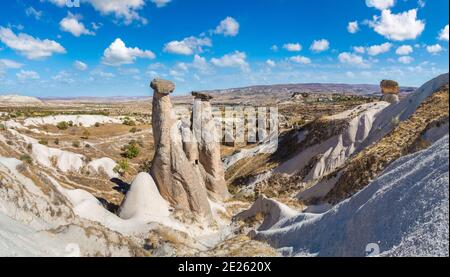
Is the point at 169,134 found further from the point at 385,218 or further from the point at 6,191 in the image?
the point at 385,218

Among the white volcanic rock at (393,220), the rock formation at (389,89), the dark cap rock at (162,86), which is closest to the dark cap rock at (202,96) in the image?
the dark cap rock at (162,86)

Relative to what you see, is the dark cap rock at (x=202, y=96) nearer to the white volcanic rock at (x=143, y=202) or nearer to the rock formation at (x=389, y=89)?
the white volcanic rock at (x=143, y=202)

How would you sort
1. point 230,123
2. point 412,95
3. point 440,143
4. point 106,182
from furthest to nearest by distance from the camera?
1. point 230,123
2. point 412,95
3. point 106,182
4. point 440,143

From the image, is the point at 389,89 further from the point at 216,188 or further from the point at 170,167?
the point at 170,167

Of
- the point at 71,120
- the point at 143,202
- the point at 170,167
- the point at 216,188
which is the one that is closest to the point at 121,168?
the point at 216,188

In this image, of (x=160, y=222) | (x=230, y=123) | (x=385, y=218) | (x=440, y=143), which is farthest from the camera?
(x=230, y=123)

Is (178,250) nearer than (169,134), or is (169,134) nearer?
(178,250)

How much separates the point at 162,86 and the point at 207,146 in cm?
550

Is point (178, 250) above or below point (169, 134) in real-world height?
below

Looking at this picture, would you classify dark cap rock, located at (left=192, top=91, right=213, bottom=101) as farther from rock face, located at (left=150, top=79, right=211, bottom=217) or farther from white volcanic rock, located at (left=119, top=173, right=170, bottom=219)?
white volcanic rock, located at (left=119, top=173, right=170, bottom=219)

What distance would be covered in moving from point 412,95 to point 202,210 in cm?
1467

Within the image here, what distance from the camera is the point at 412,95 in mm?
23516

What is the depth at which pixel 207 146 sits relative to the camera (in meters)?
21.6
